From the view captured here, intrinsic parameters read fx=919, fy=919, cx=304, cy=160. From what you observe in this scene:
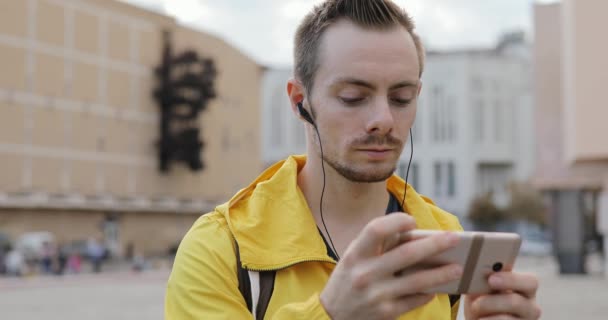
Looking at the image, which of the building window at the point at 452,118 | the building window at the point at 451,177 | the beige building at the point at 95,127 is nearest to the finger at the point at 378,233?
the beige building at the point at 95,127

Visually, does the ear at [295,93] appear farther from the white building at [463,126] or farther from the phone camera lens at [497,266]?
the white building at [463,126]

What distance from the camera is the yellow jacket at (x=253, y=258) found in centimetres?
208

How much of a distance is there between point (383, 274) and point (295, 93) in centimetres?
Answer: 82

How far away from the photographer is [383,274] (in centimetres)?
162

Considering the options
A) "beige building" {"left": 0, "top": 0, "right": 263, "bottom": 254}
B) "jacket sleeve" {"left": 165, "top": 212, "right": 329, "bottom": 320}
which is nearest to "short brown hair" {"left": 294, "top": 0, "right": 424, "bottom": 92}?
"jacket sleeve" {"left": 165, "top": 212, "right": 329, "bottom": 320}

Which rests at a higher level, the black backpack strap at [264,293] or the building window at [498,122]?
the building window at [498,122]

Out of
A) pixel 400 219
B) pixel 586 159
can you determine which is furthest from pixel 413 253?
pixel 586 159

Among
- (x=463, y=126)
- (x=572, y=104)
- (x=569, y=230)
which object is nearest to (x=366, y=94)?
(x=572, y=104)

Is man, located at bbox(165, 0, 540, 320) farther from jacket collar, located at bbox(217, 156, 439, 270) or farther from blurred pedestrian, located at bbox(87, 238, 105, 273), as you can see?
blurred pedestrian, located at bbox(87, 238, 105, 273)

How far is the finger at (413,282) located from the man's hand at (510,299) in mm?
153

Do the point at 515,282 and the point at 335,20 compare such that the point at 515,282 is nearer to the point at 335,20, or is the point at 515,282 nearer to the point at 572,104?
the point at 335,20

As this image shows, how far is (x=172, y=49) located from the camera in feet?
173

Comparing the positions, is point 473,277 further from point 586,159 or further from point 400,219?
point 586,159

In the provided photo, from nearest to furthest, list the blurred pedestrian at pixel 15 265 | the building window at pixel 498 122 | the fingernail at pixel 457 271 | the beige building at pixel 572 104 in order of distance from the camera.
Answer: the fingernail at pixel 457 271 → the beige building at pixel 572 104 → the blurred pedestrian at pixel 15 265 → the building window at pixel 498 122
